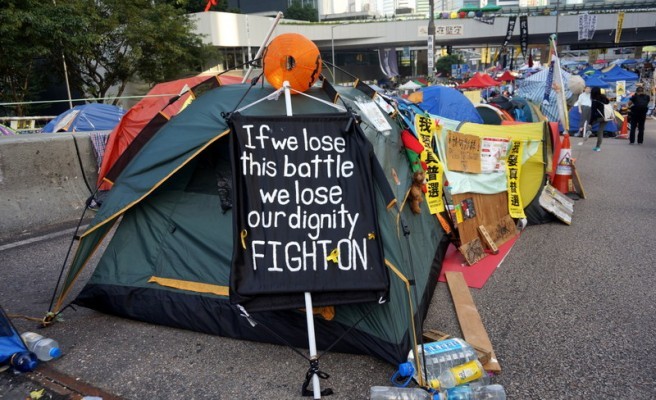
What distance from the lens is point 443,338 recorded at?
3486 mm

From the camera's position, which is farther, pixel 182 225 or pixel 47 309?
pixel 47 309

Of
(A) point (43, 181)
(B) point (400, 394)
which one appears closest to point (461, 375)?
(B) point (400, 394)

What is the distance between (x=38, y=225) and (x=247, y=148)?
4929 mm

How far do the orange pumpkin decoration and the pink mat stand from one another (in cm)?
251

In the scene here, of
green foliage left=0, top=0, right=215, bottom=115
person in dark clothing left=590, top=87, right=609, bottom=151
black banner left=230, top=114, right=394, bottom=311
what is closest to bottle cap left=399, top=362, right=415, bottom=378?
black banner left=230, top=114, right=394, bottom=311

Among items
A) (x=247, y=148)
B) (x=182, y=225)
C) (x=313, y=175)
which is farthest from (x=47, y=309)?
(x=313, y=175)

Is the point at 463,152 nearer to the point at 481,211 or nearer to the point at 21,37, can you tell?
the point at 481,211

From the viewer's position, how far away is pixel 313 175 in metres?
3.21

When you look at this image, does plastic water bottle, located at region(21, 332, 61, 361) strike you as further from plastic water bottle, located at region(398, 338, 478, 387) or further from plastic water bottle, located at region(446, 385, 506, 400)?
plastic water bottle, located at region(446, 385, 506, 400)

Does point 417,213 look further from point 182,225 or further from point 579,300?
point 182,225

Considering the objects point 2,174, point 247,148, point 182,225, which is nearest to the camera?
point 247,148

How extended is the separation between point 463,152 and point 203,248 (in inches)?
133

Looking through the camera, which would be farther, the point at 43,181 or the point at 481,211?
the point at 43,181

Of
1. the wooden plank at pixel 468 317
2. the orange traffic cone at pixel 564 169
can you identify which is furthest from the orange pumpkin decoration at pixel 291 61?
the orange traffic cone at pixel 564 169
